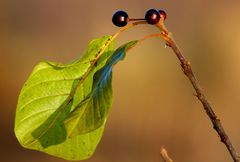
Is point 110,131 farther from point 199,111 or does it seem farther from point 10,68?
point 10,68

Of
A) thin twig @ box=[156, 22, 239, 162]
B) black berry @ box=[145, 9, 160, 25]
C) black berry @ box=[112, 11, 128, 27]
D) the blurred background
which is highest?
the blurred background

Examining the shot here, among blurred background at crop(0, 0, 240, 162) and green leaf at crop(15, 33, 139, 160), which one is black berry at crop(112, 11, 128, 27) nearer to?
green leaf at crop(15, 33, 139, 160)

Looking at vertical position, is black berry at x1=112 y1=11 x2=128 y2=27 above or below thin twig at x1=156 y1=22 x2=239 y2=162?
above

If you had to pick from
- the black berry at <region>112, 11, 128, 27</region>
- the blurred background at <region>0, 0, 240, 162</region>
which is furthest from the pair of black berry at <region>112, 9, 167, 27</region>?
the blurred background at <region>0, 0, 240, 162</region>

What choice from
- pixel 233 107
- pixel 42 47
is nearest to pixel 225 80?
pixel 233 107

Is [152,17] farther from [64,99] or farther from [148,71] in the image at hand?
[148,71]

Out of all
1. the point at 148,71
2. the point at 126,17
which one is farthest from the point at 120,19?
the point at 148,71

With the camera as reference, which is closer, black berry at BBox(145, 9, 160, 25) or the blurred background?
black berry at BBox(145, 9, 160, 25)
